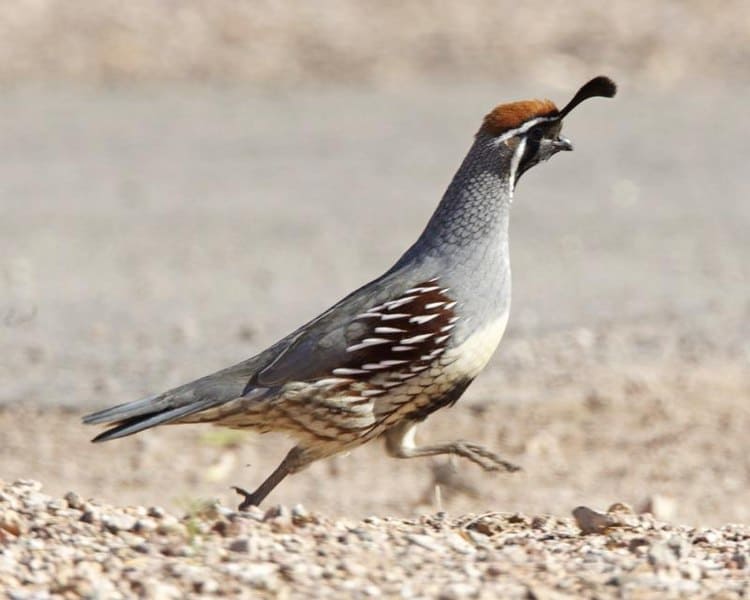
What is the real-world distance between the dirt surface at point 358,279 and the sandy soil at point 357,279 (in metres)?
0.02

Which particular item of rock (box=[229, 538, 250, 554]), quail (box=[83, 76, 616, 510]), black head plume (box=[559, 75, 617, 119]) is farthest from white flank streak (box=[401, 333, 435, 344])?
rock (box=[229, 538, 250, 554])

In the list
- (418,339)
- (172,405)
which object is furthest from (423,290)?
(172,405)

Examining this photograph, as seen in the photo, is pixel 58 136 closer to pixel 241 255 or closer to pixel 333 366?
pixel 241 255

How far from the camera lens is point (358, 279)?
475 inches

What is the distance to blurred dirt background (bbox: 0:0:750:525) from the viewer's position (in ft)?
29.5

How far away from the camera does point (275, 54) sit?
19.9 m

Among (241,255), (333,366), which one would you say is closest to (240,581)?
(333,366)

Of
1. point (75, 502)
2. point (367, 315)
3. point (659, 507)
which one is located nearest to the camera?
point (75, 502)

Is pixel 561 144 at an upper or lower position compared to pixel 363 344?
upper

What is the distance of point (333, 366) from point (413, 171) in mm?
9722

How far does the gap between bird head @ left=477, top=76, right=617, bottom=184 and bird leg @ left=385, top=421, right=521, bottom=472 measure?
1.04 metres

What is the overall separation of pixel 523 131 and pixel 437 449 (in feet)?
4.10

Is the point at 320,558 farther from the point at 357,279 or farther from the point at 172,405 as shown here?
the point at 357,279

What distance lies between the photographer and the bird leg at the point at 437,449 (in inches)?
265
